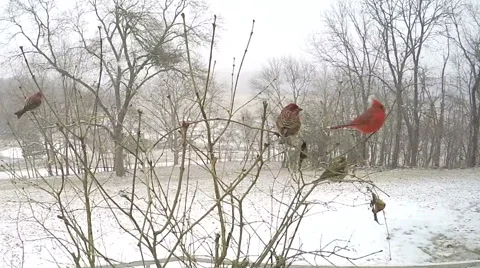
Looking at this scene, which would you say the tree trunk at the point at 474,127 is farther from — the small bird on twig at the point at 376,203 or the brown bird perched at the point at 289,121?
the brown bird perched at the point at 289,121

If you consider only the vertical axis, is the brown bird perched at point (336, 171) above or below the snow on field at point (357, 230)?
above

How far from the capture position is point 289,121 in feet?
1.93

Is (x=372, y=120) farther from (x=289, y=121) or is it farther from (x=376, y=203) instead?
(x=376, y=203)

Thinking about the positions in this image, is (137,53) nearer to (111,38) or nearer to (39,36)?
(111,38)

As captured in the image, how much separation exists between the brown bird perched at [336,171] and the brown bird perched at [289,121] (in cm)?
9

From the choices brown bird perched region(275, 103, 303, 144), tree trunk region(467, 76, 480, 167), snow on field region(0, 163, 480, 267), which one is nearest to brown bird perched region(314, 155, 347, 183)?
brown bird perched region(275, 103, 303, 144)

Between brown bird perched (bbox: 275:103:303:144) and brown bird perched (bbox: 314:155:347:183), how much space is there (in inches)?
3.4

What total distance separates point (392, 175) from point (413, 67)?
18.2 ft

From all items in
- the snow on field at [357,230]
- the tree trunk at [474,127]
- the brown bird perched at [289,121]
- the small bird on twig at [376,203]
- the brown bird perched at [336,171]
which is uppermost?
the tree trunk at [474,127]

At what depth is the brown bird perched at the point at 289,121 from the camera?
588mm

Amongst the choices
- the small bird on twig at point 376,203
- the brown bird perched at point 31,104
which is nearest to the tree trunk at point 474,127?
the small bird on twig at point 376,203

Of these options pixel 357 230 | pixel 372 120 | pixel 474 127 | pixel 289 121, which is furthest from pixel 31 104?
pixel 474 127

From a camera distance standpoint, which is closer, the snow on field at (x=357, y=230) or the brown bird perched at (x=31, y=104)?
the brown bird perched at (x=31, y=104)

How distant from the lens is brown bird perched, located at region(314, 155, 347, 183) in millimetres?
622
